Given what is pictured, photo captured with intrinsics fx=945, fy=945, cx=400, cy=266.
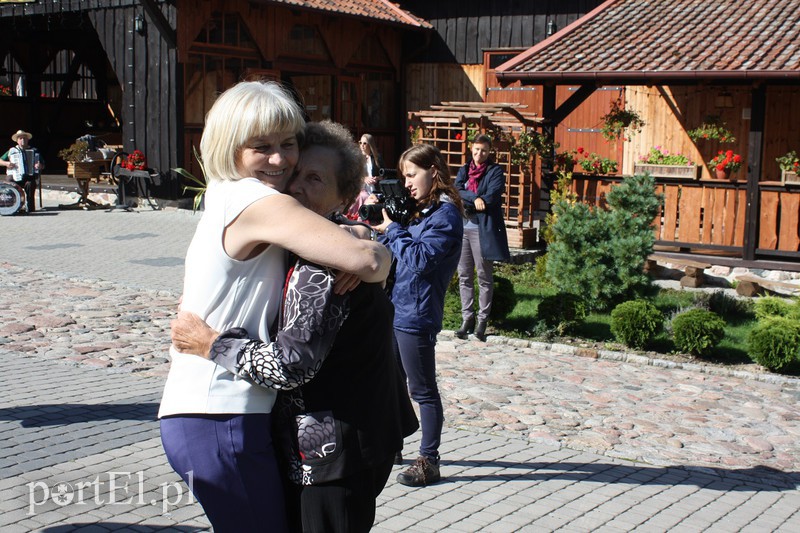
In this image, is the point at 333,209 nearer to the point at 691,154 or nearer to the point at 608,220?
the point at 608,220

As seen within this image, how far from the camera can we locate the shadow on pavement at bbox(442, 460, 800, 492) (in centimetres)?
533

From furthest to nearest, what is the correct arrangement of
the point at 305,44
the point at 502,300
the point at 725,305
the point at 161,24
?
the point at 305,44 < the point at 161,24 < the point at 725,305 < the point at 502,300

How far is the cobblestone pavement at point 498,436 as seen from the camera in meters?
4.68

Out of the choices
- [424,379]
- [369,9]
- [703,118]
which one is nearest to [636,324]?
[424,379]

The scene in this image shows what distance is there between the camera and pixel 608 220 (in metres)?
10.9

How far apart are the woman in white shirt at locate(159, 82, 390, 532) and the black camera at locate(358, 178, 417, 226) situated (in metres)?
2.41

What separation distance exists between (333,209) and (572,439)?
3.84 metres

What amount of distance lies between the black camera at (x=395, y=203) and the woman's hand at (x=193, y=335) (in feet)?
8.15

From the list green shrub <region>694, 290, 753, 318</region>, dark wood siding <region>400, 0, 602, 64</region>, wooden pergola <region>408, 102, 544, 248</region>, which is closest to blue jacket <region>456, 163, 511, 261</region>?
green shrub <region>694, 290, 753, 318</region>

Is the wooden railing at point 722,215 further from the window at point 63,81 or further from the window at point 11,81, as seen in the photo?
the window at point 11,81

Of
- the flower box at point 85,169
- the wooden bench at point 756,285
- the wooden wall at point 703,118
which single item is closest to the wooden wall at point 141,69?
the flower box at point 85,169

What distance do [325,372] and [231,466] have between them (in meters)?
0.34

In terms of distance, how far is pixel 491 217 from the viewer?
30.2 feet

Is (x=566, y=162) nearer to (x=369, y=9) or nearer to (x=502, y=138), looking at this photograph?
(x=502, y=138)
